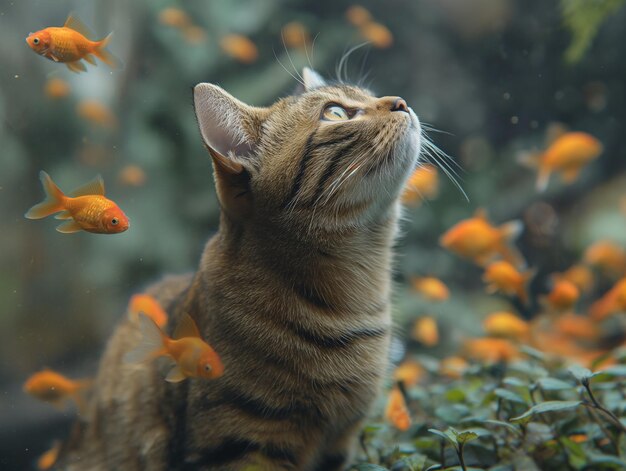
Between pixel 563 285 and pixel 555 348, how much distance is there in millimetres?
1474

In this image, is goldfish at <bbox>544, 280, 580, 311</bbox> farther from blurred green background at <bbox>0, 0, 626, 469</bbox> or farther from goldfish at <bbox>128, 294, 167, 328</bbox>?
goldfish at <bbox>128, 294, 167, 328</bbox>

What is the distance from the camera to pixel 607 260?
5.82m

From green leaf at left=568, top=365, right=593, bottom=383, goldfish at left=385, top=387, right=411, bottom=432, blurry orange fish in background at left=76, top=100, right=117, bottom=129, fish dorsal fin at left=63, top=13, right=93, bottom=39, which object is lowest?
goldfish at left=385, top=387, right=411, bottom=432

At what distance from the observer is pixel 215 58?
5414mm

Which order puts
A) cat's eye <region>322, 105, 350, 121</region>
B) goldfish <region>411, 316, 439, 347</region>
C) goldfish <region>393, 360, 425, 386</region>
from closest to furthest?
cat's eye <region>322, 105, 350, 121</region> → goldfish <region>393, 360, 425, 386</region> → goldfish <region>411, 316, 439, 347</region>

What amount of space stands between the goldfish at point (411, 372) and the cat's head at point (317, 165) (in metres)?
2.06

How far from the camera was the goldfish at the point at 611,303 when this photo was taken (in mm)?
4174

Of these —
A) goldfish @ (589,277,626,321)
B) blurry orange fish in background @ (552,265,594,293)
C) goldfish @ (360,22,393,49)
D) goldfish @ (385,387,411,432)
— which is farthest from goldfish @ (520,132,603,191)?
goldfish @ (385,387,411,432)

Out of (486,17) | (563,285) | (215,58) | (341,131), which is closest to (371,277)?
(341,131)

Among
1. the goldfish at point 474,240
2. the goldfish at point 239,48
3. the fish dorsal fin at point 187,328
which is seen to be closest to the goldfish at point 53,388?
the fish dorsal fin at point 187,328

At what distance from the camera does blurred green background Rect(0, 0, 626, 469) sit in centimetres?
309

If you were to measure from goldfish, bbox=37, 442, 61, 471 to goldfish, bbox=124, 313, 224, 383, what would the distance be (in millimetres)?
1126

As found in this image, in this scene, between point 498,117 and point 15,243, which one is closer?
point 15,243

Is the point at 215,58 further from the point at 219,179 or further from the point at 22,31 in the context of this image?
the point at 219,179
